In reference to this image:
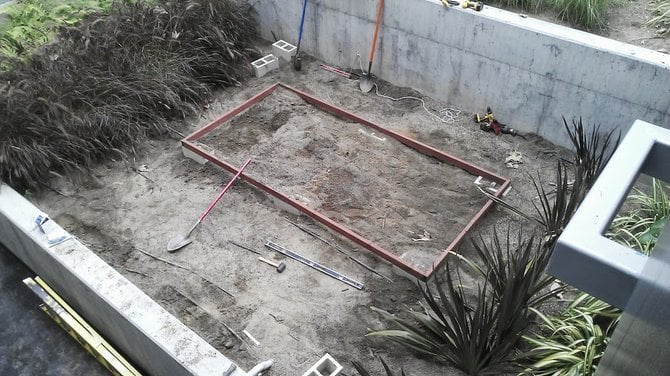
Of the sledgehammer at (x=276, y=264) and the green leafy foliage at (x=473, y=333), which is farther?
the sledgehammer at (x=276, y=264)

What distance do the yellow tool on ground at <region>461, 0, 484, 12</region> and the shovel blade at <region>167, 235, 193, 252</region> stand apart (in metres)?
3.03

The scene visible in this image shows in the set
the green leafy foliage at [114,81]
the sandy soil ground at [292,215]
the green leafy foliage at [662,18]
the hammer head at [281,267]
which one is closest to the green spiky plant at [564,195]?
the sandy soil ground at [292,215]

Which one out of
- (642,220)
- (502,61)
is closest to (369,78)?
(502,61)

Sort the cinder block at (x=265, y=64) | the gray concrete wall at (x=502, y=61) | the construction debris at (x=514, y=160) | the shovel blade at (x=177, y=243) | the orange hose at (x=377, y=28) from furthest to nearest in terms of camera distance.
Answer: the cinder block at (x=265, y=64)
the orange hose at (x=377, y=28)
the construction debris at (x=514, y=160)
the gray concrete wall at (x=502, y=61)
the shovel blade at (x=177, y=243)

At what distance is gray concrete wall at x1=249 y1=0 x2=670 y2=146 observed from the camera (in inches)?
159

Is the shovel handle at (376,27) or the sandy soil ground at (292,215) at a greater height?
the shovel handle at (376,27)

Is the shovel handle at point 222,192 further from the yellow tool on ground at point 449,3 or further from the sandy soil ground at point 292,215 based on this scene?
the yellow tool on ground at point 449,3

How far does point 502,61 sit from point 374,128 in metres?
1.25

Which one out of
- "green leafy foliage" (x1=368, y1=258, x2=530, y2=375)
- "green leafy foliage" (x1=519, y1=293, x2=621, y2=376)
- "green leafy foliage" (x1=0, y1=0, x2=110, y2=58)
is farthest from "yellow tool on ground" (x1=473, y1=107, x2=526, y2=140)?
"green leafy foliage" (x1=0, y1=0, x2=110, y2=58)

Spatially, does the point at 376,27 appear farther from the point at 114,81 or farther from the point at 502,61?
the point at 114,81

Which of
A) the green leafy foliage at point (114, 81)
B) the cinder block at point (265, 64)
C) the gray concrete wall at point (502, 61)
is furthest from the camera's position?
the cinder block at point (265, 64)

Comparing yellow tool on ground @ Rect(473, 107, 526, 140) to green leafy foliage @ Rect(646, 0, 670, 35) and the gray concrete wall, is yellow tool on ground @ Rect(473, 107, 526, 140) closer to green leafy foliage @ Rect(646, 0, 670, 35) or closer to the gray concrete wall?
the gray concrete wall

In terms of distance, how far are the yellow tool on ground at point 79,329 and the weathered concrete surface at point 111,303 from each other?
0.07 m

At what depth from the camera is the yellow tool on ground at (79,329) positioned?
10.8ft
